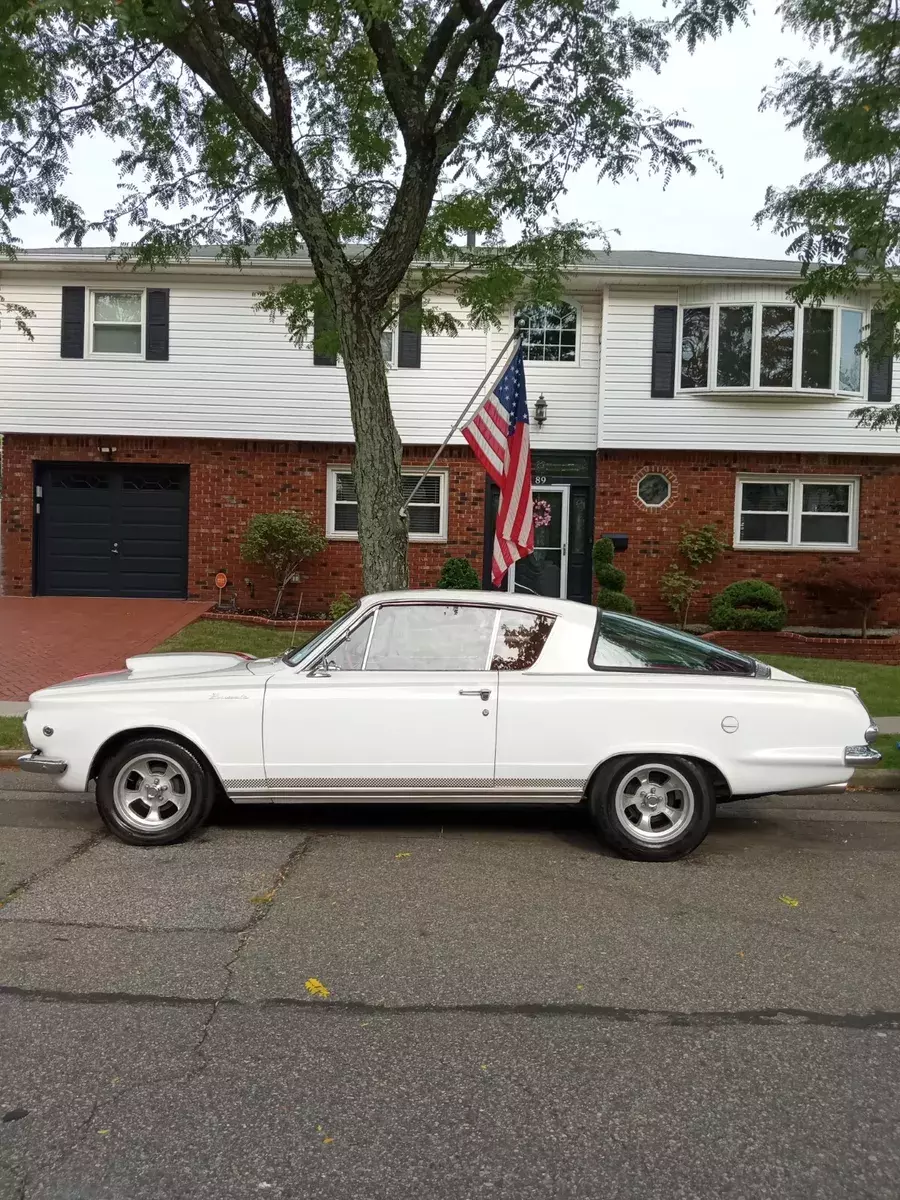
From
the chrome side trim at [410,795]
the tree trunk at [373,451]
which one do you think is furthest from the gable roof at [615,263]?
the chrome side trim at [410,795]

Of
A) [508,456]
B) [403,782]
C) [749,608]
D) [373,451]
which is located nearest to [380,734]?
[403,782]

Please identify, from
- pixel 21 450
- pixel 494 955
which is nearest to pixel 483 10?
pixel 494 955

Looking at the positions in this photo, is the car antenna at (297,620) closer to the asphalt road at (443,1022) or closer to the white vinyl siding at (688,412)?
the white vinyl siding at (688,412)

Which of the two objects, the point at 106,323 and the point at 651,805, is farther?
the point at 106,323

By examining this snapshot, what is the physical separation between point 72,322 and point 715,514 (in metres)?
11.1

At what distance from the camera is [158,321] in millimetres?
16125

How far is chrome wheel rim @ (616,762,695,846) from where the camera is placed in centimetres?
545

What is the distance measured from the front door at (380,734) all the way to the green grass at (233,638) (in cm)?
675

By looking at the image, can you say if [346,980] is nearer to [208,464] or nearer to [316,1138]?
[316,1138]

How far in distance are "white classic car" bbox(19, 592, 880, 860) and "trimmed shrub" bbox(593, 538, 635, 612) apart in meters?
8.57

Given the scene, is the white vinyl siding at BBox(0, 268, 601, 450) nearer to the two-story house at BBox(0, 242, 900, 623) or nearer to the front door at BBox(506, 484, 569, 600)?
the two-story house at BBox(0, 242, 900, 623)

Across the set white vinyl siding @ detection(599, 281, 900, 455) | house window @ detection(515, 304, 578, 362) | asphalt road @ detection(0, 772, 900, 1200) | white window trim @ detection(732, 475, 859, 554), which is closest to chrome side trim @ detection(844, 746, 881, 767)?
asphalt road @ detection(0, 772, 900, 1200)

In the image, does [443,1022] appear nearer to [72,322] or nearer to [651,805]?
[651,805]

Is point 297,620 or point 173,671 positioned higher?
point 173,671
